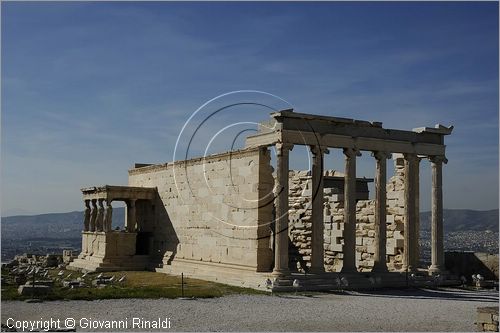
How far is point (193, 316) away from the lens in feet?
55.2

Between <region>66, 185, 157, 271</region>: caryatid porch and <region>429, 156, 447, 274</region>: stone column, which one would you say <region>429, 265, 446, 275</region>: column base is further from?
<region>66, 185, 157, 271</region>: caryatid porch

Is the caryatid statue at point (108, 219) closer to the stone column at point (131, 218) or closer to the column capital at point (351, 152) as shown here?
the stone column at point (131, 218)

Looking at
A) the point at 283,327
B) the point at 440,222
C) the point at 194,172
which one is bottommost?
the point at 283,327

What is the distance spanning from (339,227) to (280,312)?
1066cm

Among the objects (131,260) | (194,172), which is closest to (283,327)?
(194,172)

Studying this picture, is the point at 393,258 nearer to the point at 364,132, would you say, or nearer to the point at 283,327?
the point at 364,132

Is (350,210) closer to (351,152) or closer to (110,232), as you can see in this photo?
(351,152)

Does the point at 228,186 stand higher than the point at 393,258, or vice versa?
the point at 228,186

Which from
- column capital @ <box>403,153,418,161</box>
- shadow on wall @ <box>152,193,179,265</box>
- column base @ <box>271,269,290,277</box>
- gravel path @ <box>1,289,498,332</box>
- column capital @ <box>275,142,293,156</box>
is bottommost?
gravel path @ <box>1,289,498,332</box>

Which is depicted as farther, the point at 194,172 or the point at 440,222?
the point at 194,172

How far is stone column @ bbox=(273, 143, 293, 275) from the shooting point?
2316cm

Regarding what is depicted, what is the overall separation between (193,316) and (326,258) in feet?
40.8

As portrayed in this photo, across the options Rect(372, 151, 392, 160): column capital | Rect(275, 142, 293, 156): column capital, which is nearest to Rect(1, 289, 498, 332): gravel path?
Rect(275, 142, 293, 156): column capital

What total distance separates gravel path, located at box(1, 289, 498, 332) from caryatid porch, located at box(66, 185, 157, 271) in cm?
1233
